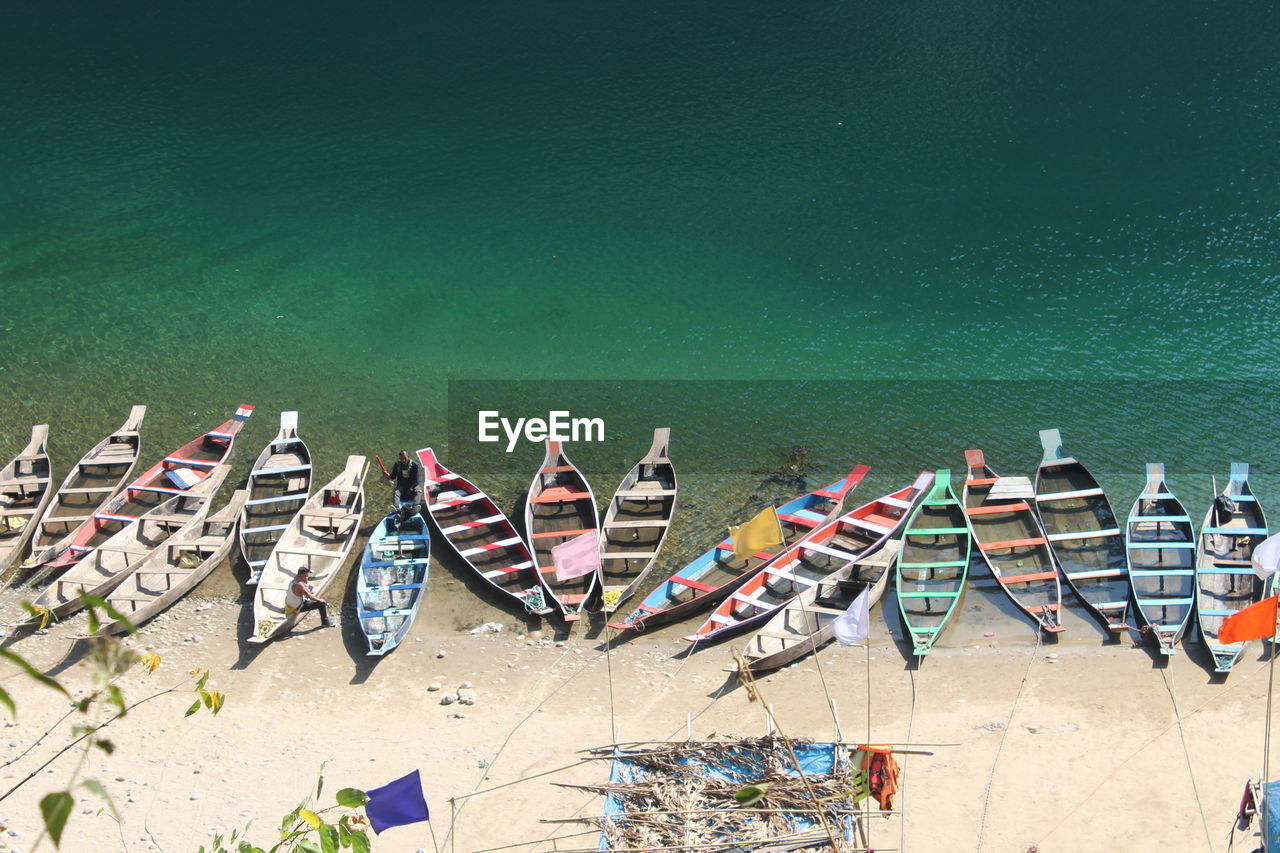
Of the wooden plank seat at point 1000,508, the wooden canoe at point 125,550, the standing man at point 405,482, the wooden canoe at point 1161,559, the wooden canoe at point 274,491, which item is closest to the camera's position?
the wooden canoe at point 1161,559

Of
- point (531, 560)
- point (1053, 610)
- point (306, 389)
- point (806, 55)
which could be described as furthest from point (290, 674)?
point (806, 55)

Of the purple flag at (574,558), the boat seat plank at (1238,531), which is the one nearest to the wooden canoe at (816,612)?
the purple flag at (574,558)

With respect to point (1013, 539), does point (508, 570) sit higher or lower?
lower

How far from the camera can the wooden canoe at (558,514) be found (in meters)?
18.5

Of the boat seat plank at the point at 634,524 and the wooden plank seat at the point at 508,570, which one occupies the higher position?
the boat seat plank at the point at 634,524

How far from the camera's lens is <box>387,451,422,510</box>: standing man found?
20031 millimetres

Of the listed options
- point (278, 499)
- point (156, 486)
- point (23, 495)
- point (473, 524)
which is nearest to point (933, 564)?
point (473, 524)

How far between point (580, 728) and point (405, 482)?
688 cm

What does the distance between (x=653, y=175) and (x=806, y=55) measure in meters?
9.12

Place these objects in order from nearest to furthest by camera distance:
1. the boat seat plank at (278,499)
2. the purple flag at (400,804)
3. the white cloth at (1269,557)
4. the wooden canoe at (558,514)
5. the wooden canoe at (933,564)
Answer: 1. the purple flag at (400,804)
2. the white cloth at (1269,557)
3. the wooden canoe at (933,564)
4. the wooden canoe at (558,514)
5. the boat seat plank at (278,499)

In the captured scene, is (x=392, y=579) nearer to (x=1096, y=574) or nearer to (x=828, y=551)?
(x=828, y=551)

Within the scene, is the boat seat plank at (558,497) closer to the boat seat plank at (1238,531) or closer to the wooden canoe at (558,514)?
the wooden canoe at (558,514)

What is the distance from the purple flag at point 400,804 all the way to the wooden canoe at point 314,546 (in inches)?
277

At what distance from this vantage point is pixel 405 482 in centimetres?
2023
